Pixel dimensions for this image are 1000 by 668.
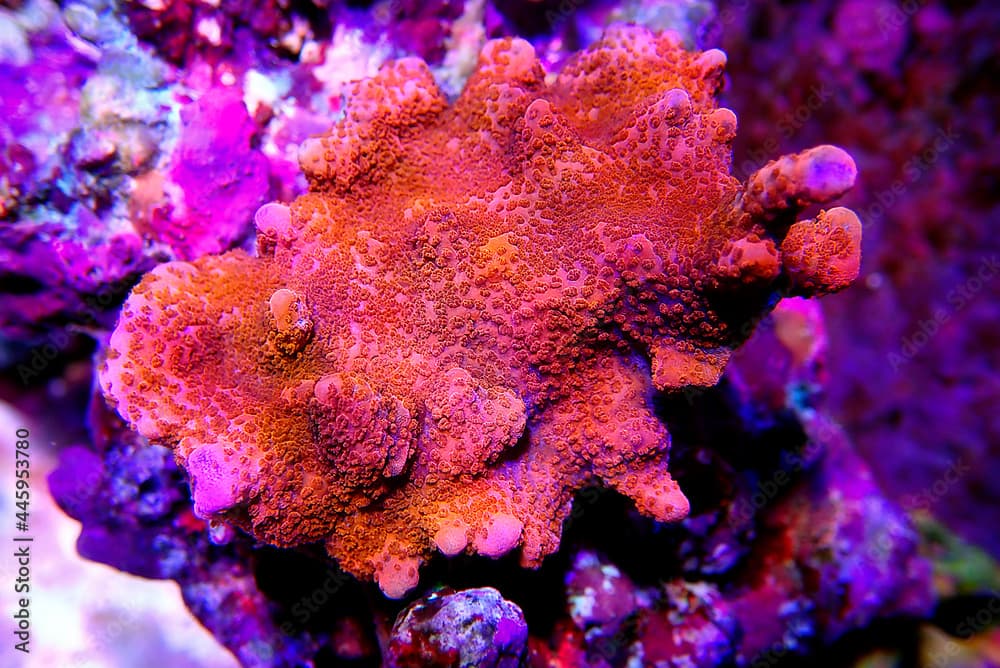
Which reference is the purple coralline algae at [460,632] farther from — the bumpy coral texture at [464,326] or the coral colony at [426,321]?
the bumpy coral texture at [464,326]

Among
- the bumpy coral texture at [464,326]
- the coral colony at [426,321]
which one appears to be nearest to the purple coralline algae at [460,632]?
the coral colony at [426,321]

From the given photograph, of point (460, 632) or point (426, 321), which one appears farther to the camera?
point (426, 321)

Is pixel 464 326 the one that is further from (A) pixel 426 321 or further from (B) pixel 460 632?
(B) pixel 460 632

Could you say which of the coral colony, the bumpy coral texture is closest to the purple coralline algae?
the coral colony

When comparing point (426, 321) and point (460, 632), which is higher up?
point (426, 321)

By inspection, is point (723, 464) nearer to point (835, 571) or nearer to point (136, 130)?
point (835, 571)

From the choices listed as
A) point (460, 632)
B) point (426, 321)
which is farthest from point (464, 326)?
point (460, 632)
